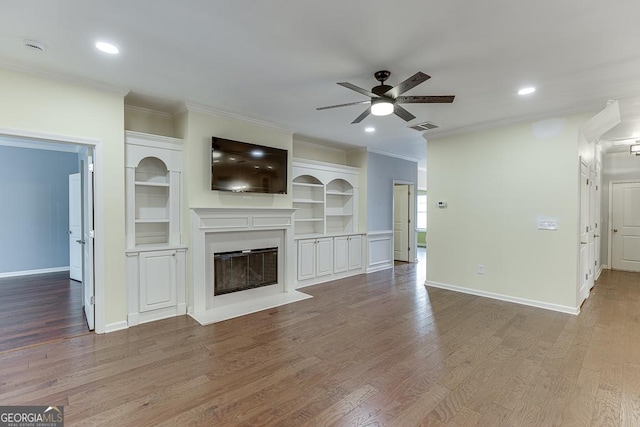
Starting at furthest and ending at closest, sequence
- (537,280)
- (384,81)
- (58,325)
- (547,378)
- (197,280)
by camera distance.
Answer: (537,280) → (197,280) → (58,325) → (384,81) → (547,378)

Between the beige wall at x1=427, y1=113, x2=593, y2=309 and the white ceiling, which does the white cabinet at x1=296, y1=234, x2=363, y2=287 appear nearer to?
the beige wall at x1=427, y1=113, x2=593, y2=309

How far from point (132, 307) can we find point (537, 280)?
5.39 metres

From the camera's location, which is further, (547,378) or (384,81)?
(384,81)

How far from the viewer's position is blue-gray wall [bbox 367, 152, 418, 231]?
677 cm

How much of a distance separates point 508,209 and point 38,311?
671 centimetres

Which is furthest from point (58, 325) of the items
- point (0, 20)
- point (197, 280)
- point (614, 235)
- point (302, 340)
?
point (614, 235)

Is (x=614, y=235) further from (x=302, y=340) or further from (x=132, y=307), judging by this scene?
(x=132, y=307)

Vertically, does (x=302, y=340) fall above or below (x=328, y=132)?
below

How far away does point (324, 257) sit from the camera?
19.3 ft

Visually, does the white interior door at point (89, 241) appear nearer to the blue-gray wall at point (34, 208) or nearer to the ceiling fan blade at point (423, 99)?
the ceiling fan blade at point (423, 99)

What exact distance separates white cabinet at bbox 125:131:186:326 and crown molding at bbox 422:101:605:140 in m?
4.17

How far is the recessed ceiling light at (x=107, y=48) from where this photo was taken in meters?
2.56

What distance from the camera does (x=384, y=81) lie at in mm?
3180

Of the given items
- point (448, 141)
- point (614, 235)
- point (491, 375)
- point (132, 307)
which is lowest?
point (491, 375)
